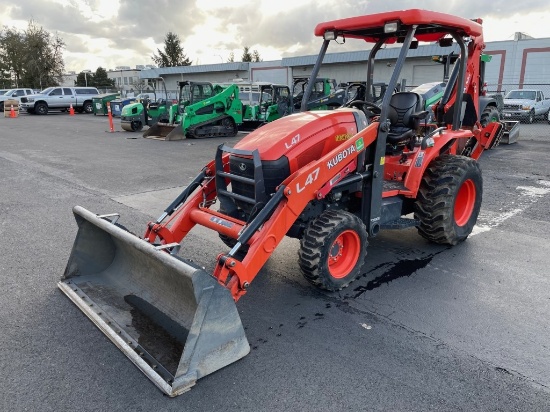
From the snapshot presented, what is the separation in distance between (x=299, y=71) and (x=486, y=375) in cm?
3483

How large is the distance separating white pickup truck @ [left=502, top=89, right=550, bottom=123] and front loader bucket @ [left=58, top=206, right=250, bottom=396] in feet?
64.7

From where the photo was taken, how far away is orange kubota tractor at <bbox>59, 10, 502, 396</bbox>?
285 centimetres

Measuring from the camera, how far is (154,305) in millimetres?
3336

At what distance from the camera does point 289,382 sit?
2.74 metres

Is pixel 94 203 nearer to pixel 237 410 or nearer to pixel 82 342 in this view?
pixel 82 342

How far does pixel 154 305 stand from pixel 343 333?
145cm

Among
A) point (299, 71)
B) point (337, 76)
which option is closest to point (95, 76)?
point (299, 71)

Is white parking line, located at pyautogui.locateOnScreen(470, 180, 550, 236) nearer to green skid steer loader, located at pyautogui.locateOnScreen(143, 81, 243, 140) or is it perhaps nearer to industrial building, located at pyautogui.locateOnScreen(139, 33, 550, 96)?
green skid steer loader, located at pyautogui.locateOnScreen(143, 81, 243, 140)

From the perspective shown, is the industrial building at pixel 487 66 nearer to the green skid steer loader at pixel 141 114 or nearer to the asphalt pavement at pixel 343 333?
the green skid steer loader at pixel 141 114

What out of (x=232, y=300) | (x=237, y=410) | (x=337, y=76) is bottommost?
(x=237, y=410)

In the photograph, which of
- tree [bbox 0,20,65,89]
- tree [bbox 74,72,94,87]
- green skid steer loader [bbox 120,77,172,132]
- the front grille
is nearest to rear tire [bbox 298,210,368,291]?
the front grille

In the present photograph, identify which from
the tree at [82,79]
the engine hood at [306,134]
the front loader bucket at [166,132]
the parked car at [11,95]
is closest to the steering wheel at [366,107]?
the engine hood at [306,134]

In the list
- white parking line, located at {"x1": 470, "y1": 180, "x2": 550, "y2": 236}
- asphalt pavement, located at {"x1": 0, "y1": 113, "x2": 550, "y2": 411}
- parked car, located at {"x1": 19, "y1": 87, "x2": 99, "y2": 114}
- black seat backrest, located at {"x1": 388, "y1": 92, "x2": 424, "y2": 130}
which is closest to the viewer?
asphalt pavement, located at {"x1": 0, "y1": 113, "x2": 550, "y2": 411}

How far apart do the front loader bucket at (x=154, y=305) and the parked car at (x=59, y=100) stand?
98.3ft
